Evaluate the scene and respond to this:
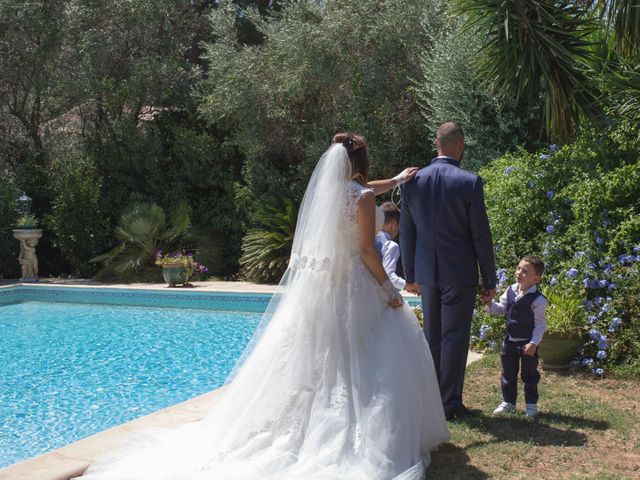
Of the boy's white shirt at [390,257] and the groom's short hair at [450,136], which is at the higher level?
the groom's short hair at [450,136]

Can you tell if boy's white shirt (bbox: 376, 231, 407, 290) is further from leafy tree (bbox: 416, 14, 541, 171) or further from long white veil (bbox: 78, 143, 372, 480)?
leafy tree (bbox: 416, 14, 541, 171)

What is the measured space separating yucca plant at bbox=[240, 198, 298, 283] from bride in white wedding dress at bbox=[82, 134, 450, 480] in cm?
925

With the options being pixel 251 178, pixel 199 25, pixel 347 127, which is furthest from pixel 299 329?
pixel 199 25

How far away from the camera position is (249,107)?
14.2m

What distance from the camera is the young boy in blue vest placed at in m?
4.50

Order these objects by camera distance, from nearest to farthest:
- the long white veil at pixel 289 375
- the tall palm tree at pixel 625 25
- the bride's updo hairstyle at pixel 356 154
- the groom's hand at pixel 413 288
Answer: the long white veil at pixel 289 375 → the bride's updo hairstyle at pixel 356 154 → the groom's hand at pixel 413 288 → the tall palm tree at pixel 625 25

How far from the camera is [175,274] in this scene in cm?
1330

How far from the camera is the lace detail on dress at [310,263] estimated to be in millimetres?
3862

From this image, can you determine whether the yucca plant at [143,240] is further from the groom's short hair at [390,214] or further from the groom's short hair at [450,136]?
the groom's short hair at [450,136]

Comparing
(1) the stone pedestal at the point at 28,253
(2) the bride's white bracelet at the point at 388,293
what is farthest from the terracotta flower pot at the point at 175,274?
(2) the bride's white bracelet at the point at 388,293

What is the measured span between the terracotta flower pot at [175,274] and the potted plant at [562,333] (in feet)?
28.4

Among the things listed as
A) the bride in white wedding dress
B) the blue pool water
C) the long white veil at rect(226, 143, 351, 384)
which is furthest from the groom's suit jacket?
the blue pool water

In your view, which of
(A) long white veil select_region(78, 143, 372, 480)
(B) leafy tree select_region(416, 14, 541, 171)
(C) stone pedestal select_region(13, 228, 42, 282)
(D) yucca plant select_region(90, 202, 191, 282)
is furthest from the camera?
(C) stone pedestal select_region(13, 228, 42, 282)

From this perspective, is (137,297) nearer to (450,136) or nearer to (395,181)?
(395,181)
